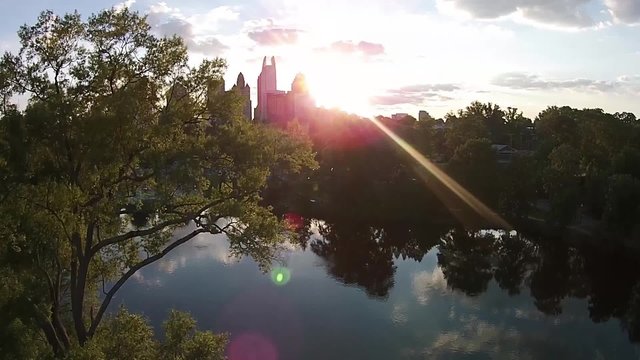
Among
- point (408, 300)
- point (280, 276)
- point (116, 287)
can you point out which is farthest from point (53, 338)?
point (280, 276)

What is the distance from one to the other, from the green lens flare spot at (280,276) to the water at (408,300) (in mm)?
296

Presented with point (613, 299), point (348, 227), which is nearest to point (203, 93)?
point (613, 299)

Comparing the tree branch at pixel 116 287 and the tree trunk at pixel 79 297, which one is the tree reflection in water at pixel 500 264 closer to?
the tree branch at pixel 116 287

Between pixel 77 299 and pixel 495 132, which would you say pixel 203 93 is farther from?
pixel 495 132

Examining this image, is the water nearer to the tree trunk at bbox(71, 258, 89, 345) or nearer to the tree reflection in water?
the tree reflection in water

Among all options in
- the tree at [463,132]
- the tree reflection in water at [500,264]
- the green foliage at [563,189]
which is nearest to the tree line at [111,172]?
the tree reflection in water at [500,264]

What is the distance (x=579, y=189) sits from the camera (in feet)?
189

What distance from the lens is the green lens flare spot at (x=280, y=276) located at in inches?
1679

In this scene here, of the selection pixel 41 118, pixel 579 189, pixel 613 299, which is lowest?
pixel 613 299

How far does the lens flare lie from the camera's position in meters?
68.4

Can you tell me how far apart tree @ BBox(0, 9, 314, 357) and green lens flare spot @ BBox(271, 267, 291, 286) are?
27.7 meters

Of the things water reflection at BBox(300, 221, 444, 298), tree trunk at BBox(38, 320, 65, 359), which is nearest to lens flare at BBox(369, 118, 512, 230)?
water reflection at BBox(300, 221, 444, 298)

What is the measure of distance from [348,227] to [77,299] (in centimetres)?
5068

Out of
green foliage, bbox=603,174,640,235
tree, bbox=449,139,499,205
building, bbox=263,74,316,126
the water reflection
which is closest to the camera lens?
the water reflection
